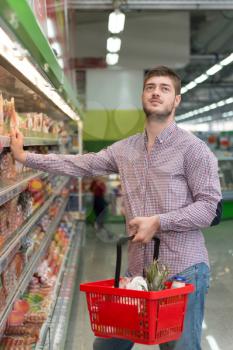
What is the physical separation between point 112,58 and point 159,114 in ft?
34.0

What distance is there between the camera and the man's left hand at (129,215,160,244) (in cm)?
263

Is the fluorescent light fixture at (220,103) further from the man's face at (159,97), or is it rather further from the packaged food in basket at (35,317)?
the man's face at (159,97)

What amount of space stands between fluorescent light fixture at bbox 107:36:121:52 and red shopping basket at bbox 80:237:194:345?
9329mm

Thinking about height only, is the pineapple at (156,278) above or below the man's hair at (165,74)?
below

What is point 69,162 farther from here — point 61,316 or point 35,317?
point 61,316

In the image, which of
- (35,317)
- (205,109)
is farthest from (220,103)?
(35,317)

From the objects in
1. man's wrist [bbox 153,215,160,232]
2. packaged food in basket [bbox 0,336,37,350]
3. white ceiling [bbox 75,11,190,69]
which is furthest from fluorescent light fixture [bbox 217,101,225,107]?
man's wrist [bbox 153,215,160,232]

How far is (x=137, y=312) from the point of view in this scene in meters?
2.41

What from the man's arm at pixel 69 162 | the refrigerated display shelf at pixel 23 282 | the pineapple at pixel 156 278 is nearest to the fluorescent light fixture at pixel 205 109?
the refrigerated display shelf at pixel 23 282

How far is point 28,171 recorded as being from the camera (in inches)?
181

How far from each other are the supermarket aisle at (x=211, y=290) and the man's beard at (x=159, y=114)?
8.19 ft

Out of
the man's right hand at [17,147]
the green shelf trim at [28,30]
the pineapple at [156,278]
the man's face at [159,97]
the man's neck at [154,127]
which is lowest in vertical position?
the pineapple at [156,278]

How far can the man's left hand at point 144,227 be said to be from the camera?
2.63 metres

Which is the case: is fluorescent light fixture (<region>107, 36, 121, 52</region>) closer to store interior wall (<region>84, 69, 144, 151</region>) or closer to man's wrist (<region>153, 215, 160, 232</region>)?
store interior wall (<region>84, 69, 144, 151</region>)
